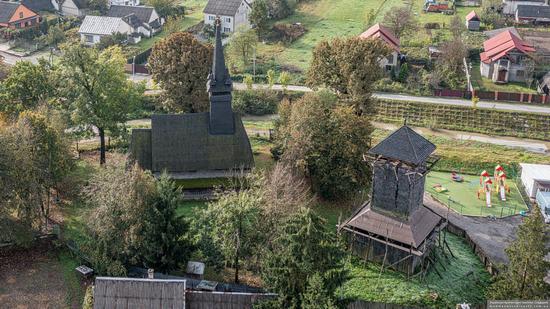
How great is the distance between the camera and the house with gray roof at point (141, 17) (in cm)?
8831

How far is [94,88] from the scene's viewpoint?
49.1 metres

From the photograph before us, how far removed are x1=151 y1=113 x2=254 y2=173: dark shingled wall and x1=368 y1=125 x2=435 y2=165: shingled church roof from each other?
43.3 feet

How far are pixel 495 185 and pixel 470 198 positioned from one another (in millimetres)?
3296

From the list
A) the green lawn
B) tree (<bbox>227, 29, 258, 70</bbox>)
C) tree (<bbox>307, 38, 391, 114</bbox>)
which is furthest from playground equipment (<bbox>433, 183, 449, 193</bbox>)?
tree (<bbox>227, 29, 258, 70</bbox>)

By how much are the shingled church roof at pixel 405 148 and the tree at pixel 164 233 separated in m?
11.8

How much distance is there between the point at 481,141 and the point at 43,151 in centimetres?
4032

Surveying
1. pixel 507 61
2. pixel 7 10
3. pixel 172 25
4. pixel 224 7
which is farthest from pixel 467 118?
pixel 7 10

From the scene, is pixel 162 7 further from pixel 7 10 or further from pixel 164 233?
pixel 164 233

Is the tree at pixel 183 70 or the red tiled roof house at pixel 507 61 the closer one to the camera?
the tree at pixel 183 70

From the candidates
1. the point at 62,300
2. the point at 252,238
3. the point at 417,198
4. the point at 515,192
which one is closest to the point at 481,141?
the point at 515,192

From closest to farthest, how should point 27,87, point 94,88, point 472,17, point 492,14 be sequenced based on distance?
point 94,88 → point 27,87 → point 472,17 → point 492,14

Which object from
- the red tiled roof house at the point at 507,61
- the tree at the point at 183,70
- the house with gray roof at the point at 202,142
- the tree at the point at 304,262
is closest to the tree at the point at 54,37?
the tree at the point at 183,70

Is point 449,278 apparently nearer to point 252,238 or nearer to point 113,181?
point 252,238

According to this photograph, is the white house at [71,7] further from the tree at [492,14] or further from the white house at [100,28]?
the tree at [492,14]
